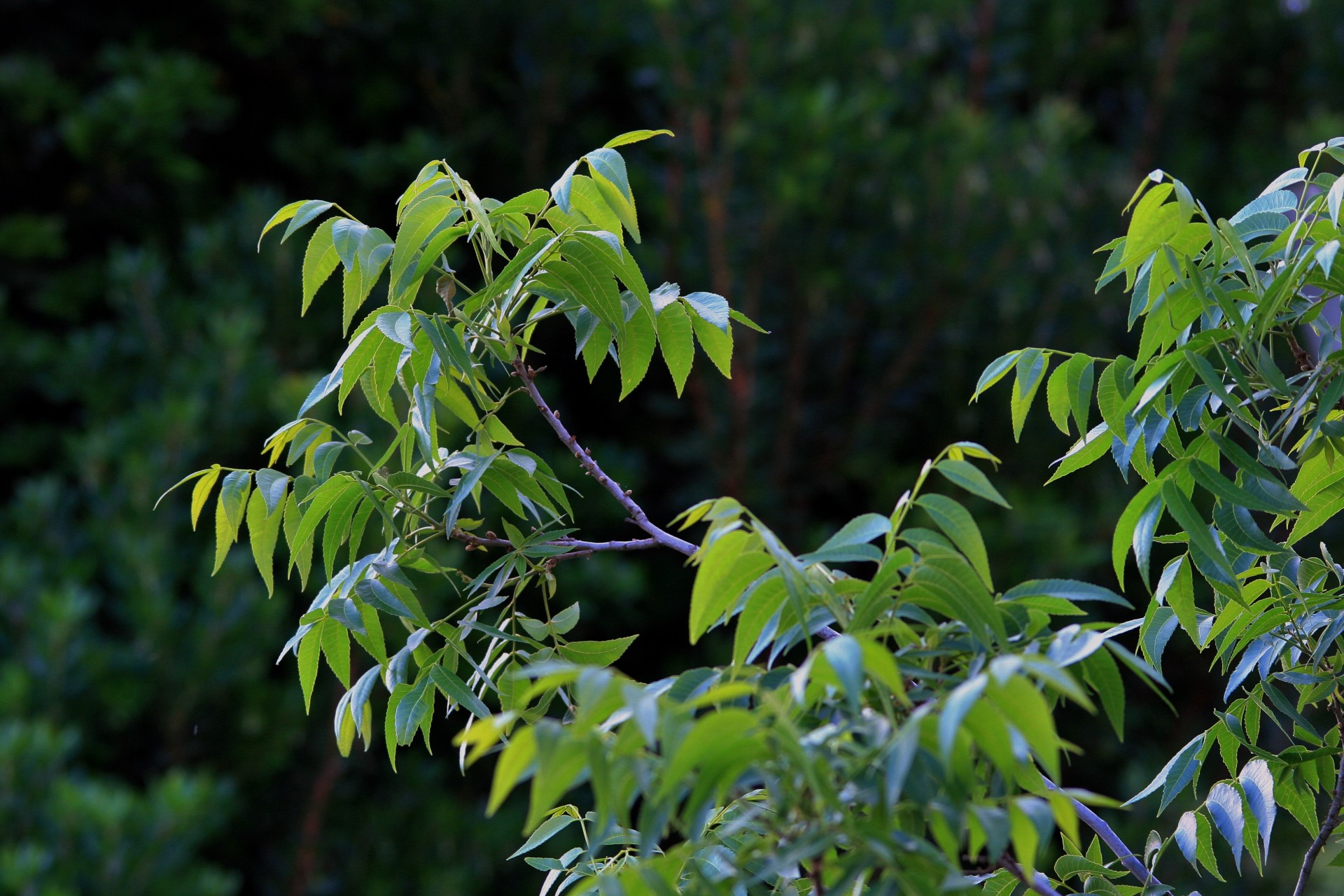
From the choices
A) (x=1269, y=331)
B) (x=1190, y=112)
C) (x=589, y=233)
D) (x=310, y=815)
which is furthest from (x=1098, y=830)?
(x=1190, y=112)

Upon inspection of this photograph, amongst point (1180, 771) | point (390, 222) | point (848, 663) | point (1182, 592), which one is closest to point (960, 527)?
point (848, 663)

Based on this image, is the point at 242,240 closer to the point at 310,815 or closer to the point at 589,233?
the point at 310,815

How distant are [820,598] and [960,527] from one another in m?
0.07

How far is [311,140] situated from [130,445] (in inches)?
36.0

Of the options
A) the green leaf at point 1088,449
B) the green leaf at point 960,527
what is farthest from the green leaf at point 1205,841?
the green leaf at point 960,527

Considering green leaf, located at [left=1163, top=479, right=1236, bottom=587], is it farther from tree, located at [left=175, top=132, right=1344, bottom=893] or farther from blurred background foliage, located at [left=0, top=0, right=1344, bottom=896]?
blurred background foliage, located at [left=0, top=0, right=1344, bottom=896]

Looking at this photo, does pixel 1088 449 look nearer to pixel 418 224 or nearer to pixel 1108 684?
pixel 1108 684

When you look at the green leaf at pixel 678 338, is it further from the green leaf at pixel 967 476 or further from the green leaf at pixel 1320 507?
the green leaf at pixel 1320 507

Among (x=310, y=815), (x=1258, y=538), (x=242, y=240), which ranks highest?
(x=242, y=240)

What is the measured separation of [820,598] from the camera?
54 cm

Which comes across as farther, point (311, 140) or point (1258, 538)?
point (311, 140)

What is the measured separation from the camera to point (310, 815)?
7.13ft

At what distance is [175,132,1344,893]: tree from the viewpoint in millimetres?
443

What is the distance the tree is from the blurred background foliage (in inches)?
53.2
